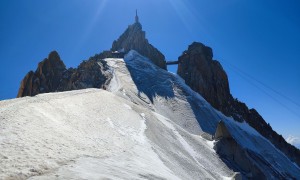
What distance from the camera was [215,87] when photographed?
86.2 m

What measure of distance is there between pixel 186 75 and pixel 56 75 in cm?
3627

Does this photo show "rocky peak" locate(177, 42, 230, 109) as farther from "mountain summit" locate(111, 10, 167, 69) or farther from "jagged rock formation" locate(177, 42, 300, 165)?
"mountain summit" locate(111, 10, 167, 69)

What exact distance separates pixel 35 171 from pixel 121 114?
19284mm

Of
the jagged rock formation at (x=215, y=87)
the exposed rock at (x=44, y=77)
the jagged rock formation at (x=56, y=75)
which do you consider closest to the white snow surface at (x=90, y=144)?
the jagged rock formation at (x=56, y=75)

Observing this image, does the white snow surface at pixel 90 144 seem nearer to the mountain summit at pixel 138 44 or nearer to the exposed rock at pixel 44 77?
the exposed rock at pixel 44 77

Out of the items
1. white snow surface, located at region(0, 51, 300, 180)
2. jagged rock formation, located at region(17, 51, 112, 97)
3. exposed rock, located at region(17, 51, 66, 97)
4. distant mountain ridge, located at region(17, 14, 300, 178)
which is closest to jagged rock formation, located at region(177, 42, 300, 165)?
distant mountain ridge, located at region(17, 14, 300, 178)

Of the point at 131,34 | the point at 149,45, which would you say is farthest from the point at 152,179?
the point at 131,34

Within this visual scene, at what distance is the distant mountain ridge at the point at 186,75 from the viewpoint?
72.9m

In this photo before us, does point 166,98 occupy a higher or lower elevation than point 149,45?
lower

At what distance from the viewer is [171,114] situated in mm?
53688

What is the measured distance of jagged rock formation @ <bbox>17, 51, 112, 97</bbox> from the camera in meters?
63.1

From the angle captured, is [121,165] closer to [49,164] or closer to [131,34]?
[49,164]

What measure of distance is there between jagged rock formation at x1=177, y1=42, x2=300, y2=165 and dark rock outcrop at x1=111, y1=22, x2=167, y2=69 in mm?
7253

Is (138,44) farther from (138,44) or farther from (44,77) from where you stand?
(44,77)
